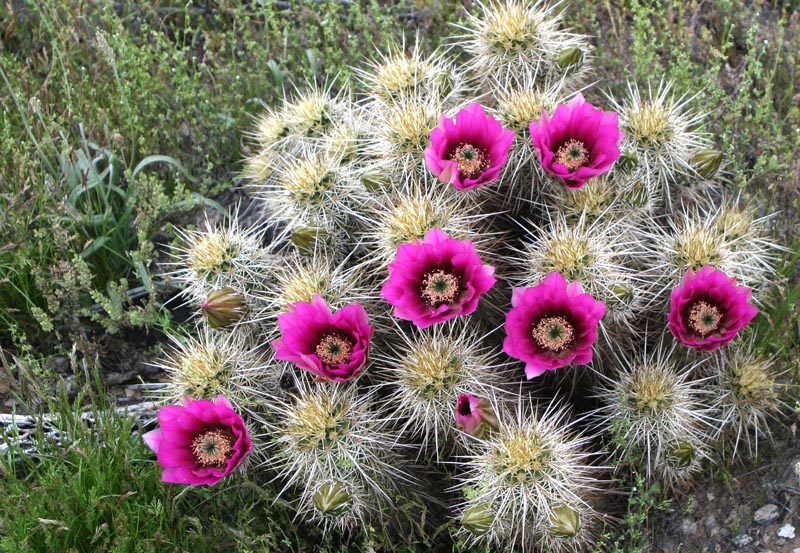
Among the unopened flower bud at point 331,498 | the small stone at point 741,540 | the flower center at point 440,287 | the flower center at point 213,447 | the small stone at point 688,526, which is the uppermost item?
the flower center at point 440,287

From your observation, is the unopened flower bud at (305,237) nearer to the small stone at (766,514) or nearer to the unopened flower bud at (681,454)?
the unopened flower bud at (681,454)

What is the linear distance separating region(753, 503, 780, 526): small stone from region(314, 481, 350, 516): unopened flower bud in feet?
4.53

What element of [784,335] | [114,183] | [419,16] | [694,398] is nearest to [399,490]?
[694,398]

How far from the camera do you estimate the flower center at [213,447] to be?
2.68 m

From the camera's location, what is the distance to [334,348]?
2.65 m

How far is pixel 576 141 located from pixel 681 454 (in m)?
1.01

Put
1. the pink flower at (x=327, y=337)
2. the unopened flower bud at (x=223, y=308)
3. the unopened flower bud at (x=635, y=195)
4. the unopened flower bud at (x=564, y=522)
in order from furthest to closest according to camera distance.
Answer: the unopened flower bud at (x=635, y=195) → the unopened flower bud at (x=223, y=308) → the pink flower at (x=327, y=337) → the unopened flower bud at (x=564, y=522)

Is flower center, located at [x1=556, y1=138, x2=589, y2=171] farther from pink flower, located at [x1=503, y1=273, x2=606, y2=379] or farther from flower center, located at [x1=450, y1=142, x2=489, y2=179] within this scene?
pink flower, located at [x1=503, y1=273, x2=606, y2=379]

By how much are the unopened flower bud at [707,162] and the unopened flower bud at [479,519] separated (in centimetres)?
136

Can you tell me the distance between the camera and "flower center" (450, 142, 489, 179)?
2.77 meters

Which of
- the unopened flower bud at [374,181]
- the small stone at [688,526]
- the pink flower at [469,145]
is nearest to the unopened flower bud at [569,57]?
the pink flower at [469,145]

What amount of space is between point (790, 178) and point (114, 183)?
2871 mm

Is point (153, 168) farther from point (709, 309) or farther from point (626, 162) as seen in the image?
point (709, 309)

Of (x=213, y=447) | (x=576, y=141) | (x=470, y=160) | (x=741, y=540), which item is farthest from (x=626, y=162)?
(x=213, y=447)
